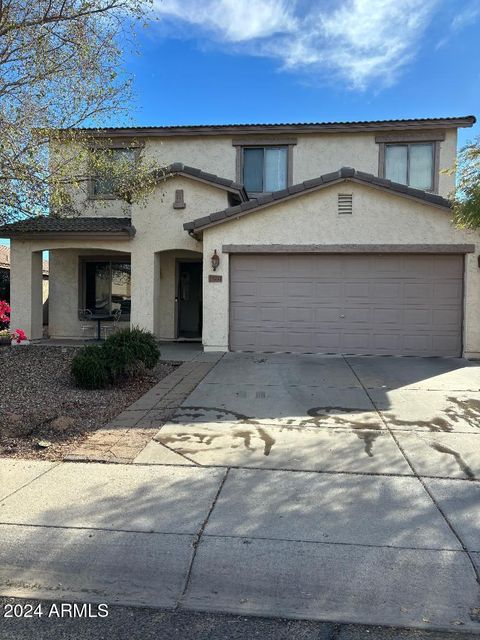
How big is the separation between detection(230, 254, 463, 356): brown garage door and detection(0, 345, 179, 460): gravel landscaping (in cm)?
258

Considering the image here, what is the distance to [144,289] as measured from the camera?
13.5 m

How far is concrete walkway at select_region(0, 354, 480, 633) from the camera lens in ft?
10.6

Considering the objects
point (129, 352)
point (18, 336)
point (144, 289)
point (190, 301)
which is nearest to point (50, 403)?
point (129, 352)

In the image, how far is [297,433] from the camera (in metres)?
6.43

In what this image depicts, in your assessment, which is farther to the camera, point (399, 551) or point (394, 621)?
point (399, 551)

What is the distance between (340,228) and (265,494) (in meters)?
8.65

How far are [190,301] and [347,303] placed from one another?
5362 millimetres

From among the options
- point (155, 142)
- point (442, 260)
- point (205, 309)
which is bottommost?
point (205, 309)

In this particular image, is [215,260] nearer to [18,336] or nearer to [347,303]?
[347,303]

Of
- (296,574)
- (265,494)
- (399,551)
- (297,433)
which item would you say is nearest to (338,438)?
(297,433)

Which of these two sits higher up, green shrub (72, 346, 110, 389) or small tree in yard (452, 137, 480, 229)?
small tree in yard (452, 137, 480, 229)

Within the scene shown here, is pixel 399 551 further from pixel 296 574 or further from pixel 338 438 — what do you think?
pixel 338 438

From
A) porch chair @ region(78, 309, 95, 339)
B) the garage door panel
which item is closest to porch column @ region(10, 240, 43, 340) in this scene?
porch chair @ region(78, 309, 95, 339)

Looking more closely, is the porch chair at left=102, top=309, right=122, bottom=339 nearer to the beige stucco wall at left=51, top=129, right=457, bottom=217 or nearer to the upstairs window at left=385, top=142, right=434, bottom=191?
the beige stucco wall at left=51, top=129, right=457, bottom=217
